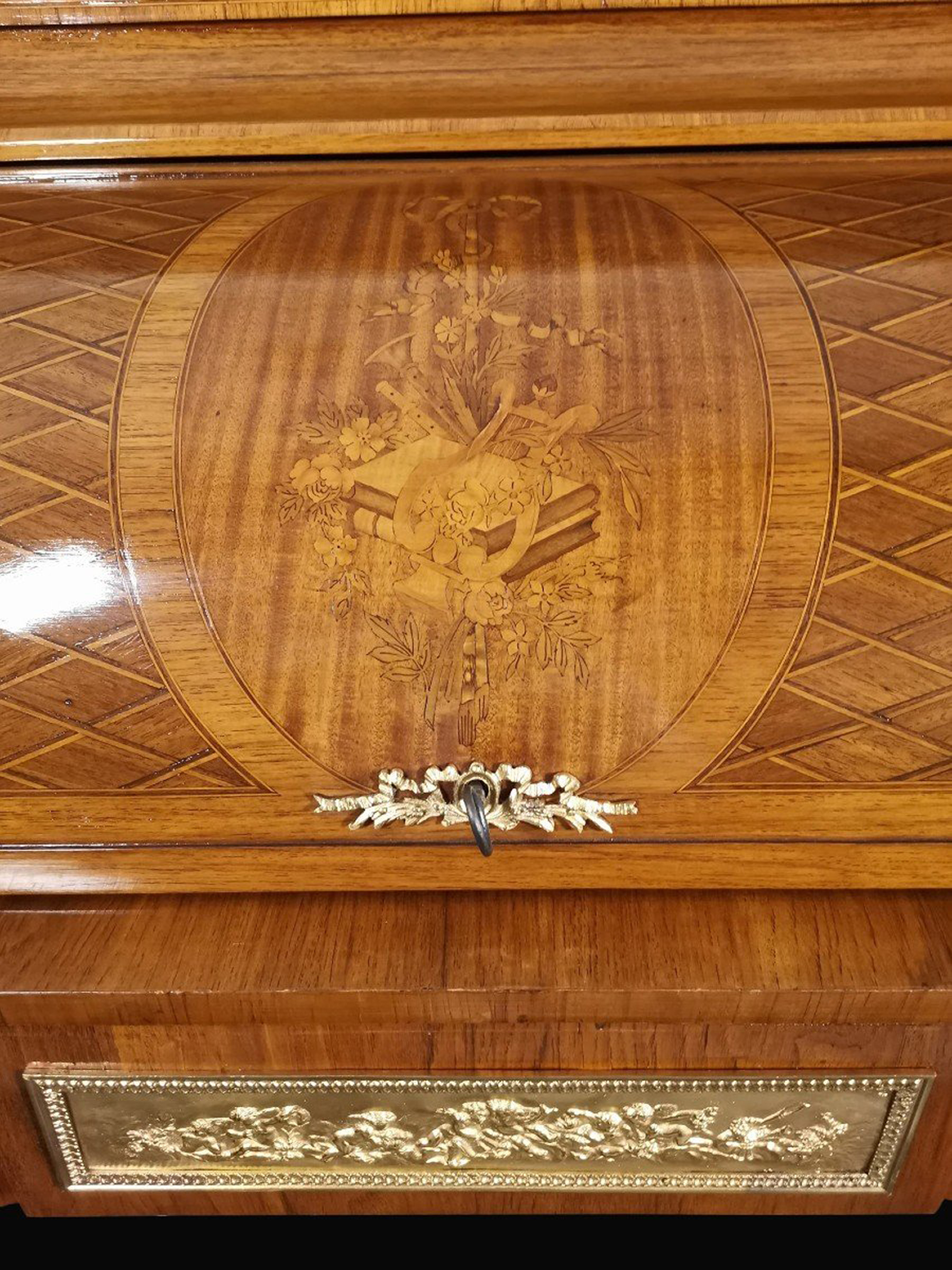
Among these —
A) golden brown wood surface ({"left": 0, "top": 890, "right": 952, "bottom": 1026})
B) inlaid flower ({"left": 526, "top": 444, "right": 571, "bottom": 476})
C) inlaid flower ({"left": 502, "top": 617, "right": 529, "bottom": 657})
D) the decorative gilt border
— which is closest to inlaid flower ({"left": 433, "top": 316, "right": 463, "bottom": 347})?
inlaid flower ({"left": 526, "top": 444, "right": 571, "bottom": 476})

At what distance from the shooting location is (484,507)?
0.73 metres

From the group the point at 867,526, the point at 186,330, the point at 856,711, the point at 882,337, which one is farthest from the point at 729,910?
the point at 186,330

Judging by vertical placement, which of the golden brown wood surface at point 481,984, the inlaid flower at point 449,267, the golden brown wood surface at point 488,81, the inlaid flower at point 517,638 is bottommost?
the golden brown wood surface at point 481,984

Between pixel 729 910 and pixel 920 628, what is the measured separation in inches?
10.3

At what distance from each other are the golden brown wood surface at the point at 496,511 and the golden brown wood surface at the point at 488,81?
4 centimetres

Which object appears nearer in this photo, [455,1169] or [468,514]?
[468,514]

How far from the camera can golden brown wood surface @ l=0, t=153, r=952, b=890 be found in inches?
29.0

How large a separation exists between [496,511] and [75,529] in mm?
288

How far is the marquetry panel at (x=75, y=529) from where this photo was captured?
0.75 metres

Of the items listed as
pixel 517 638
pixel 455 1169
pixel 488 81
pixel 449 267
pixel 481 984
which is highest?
pixel 488 81

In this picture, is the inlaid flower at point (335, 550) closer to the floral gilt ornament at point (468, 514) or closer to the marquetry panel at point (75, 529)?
the floral gilt ornament at point (468, 514)

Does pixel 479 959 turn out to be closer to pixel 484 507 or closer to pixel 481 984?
pixel 481 984

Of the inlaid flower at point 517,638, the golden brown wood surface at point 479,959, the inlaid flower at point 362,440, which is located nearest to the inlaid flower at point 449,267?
the inlaid flower at point 362,440

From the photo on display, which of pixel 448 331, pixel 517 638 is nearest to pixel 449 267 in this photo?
pixel 448 331
